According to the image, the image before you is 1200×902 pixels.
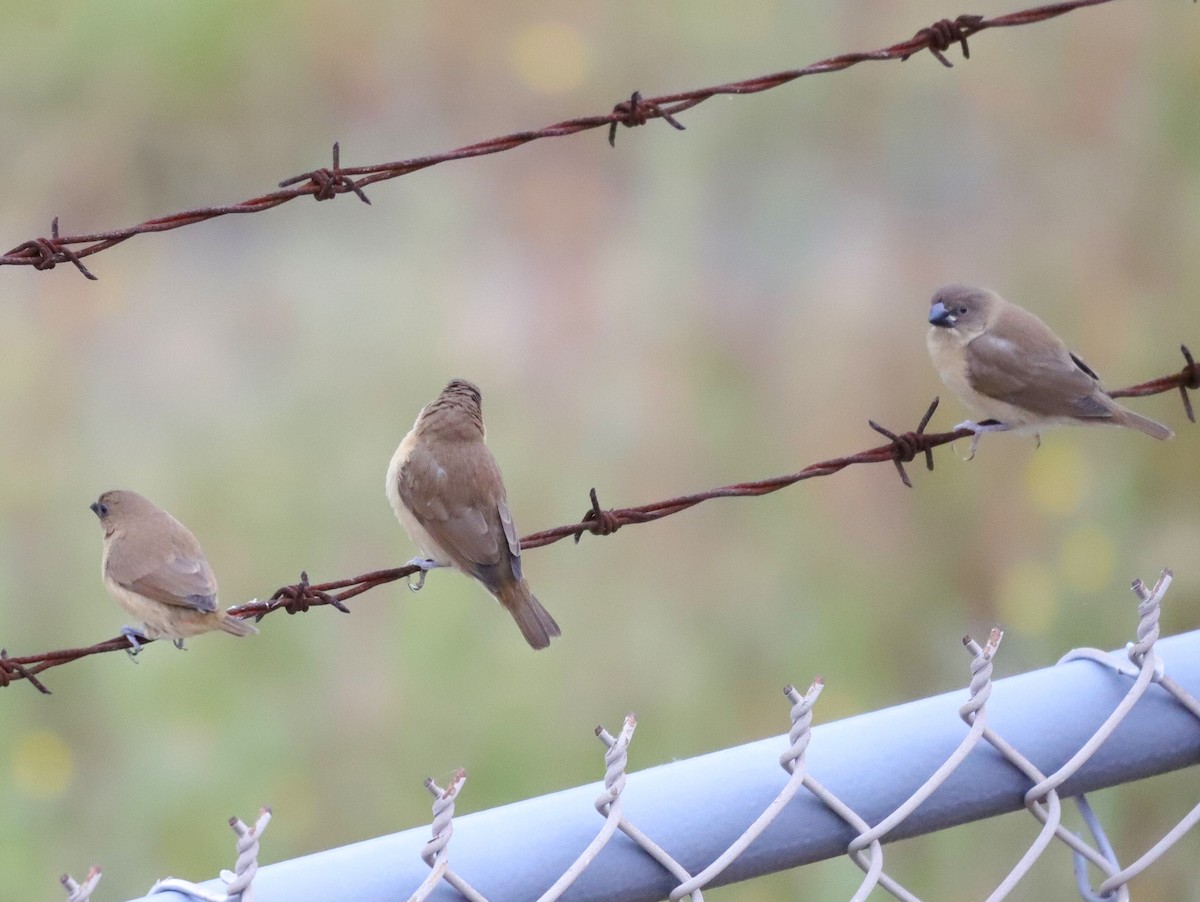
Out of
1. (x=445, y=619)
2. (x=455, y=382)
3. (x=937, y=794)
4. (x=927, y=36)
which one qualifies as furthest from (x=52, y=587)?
(x=937, y=794)

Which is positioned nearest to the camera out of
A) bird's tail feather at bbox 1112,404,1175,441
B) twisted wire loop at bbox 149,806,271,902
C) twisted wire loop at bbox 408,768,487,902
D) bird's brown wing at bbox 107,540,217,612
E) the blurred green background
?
twisted wire loop at bbox 149,806,271,902

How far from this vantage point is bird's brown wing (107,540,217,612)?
322 cm

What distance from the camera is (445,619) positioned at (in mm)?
5242

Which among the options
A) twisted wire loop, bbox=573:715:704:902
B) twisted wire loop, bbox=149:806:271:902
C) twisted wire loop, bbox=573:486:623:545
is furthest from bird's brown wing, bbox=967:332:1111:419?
twisted wire loop, bbox=149:806:271:902

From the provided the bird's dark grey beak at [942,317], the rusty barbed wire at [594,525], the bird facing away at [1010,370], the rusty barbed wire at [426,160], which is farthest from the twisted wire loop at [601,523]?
the bird's dark grey beak at [942,317]

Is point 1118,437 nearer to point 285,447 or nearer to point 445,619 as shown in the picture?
point 445,619

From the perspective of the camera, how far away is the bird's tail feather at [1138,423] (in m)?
3.44

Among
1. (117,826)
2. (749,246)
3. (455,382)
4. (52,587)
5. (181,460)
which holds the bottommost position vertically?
(117,826)

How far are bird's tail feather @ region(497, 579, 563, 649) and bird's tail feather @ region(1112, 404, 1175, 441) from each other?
1.52 m

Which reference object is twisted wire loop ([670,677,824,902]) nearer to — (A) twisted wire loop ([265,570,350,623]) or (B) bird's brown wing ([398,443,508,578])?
(A) twisted wire loop ([265,570,350,623])

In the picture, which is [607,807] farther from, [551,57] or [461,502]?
[551,57]

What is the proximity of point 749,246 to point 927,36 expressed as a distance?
3108 millimetres

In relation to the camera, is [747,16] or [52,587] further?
[747,16]

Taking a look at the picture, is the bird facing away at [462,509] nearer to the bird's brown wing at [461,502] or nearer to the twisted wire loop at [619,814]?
the bird's brown wing at [461,502]
